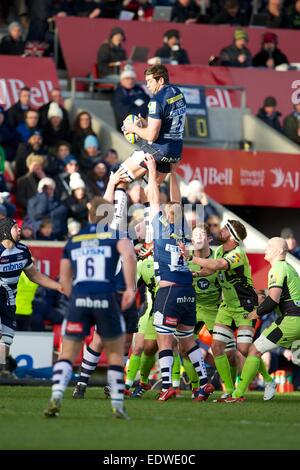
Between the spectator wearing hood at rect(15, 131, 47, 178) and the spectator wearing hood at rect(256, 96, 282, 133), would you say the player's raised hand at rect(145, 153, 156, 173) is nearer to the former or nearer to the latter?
the spectator wearing hood at rect(15, 131, 47, 178)

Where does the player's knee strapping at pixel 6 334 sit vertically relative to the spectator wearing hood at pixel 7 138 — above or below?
below

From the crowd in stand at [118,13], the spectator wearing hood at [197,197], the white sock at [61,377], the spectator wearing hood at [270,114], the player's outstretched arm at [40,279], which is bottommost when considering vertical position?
the white sock at [61,377]

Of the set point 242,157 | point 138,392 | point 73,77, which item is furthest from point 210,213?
point 138,392

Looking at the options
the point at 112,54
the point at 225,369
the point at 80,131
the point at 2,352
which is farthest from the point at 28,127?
the point at 225,369

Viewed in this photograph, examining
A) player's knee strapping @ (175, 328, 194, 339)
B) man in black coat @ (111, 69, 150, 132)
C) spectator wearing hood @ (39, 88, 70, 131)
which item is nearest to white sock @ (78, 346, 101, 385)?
player's knee strapping @ (175, 328, 194, 339)

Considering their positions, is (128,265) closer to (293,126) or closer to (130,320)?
(130,320)

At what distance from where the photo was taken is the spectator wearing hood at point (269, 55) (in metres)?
28.7

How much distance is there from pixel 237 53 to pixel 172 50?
167 centimetres

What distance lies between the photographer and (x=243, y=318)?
55.1 ft

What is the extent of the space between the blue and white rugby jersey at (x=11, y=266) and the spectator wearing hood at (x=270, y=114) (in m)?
11.8

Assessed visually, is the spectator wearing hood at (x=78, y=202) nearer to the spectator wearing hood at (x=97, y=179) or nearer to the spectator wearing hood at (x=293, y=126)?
the spectator wearing hood at (x=97, y=179)

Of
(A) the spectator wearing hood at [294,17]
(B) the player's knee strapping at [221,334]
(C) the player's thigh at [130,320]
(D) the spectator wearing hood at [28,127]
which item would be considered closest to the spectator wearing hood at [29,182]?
(D) the spectator wearing hood at [28,127]

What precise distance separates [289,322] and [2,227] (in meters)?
3.69

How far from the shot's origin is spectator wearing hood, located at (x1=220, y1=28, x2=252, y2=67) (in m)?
28.0
